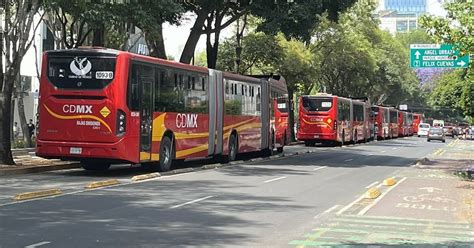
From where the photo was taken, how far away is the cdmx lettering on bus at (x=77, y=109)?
17619 mm

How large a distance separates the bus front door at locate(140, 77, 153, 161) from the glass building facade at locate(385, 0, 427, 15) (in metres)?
94.5

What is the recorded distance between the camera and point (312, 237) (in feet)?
31.3

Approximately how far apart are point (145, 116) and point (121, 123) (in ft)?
3.49

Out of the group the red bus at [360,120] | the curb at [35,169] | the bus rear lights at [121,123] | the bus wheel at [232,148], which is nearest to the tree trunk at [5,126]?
the curb at [35,169]

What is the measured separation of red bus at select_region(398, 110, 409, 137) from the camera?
78787 mm

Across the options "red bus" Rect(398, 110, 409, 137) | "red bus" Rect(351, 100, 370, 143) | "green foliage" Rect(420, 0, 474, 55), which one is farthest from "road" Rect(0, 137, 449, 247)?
"red bus" Rect(398, 110, 409, 137)

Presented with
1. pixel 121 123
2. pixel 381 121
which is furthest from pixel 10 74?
pixel 381 121

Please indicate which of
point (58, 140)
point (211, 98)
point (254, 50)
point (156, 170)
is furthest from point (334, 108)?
point (58, 140)

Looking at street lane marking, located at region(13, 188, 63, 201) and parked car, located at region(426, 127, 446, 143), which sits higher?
parked car, located at region(426, 127, 446, 143)

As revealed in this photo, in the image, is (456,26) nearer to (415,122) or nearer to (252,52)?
(252,52)

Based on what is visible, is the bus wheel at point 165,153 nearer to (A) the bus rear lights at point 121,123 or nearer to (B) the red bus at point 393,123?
(A) the bus rear lights at point 121,123

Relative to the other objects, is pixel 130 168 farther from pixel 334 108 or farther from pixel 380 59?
pixel 380 59

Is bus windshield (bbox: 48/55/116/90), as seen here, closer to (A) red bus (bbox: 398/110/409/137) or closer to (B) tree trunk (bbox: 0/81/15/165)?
(B) tree trunk (bbox: 0/81/15/165)

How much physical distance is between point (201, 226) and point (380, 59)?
6118cm
